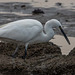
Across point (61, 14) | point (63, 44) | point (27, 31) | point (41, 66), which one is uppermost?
point (41, 66)

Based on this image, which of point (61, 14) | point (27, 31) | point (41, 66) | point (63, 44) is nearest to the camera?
point (41, 66)

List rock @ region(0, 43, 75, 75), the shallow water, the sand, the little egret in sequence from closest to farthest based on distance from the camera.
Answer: rock @ region(0, 43, 75, 75) < the little egret < the shallow water < the sand

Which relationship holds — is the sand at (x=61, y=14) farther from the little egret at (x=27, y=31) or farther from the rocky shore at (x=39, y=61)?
the little egret at (x=27, y=31)

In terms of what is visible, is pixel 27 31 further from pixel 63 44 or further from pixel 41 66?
pixel 63 44

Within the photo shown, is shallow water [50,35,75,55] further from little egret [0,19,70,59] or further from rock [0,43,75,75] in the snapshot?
rock [0,43,75,75]

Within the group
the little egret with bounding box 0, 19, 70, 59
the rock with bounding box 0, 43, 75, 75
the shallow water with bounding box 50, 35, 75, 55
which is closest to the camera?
the rock with bounding box 0, 43, 75, 75

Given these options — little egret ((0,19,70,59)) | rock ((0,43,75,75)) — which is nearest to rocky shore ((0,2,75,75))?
rock ((0,43,75,75))

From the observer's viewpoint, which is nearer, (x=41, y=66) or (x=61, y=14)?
(x=41, y=66)

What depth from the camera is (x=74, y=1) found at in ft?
73.9

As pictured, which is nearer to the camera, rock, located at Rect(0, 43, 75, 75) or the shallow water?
rock, located at Rect(0, 43, 75, 75)

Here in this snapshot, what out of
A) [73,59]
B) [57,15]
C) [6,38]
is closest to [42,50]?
[6,38]

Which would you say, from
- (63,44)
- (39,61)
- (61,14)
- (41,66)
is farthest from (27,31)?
(61,14)

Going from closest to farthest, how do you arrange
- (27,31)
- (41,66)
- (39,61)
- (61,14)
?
(41,66) → (39,61) → (27,31) → (61,14)

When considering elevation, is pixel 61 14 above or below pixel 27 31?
below
